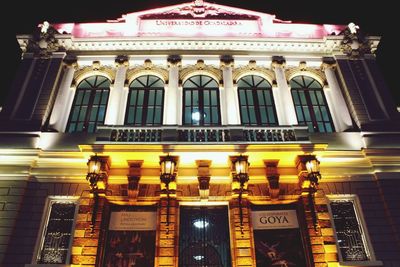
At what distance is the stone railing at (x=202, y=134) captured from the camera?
12.6 metres

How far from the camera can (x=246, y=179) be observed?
11.5 m

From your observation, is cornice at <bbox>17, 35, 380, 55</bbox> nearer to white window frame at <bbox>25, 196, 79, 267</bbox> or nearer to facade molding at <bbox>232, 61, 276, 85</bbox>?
facade molding at <bbox>232, 61, 276, 85</bbox>

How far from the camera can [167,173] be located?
1144 cm

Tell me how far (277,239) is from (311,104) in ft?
21.4

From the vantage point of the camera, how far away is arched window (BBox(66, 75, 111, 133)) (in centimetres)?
1437

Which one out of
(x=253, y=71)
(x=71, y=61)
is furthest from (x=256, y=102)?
(x=71, y=61)

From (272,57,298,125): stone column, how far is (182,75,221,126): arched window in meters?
2.62

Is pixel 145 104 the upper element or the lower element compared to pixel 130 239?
upper

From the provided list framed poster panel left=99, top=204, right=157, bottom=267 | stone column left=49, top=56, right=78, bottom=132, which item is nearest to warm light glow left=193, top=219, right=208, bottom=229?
framed poster panel left=99, top=204, right=157, bottom=267

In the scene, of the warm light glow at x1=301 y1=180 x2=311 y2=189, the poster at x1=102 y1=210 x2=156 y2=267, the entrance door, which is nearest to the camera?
the poster at x1=102 y1=210 x2=156 y2=267

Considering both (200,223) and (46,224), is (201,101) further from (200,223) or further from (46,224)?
(46,224)

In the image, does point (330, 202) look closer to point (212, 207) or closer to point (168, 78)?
point (212, 207)

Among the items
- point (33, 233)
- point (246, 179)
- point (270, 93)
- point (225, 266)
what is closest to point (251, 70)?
point (270, 93)

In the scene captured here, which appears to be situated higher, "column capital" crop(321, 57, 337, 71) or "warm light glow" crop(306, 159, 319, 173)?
"column capital" crop(321, 57, 337, 71)
